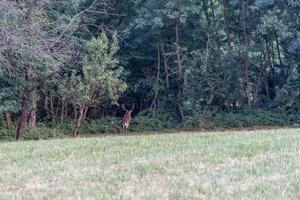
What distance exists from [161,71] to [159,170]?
1655 centimetres

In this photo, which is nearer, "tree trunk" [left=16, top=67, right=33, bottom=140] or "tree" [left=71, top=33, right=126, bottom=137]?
"tree" [left=71, top=33, right=126, bottom=137]

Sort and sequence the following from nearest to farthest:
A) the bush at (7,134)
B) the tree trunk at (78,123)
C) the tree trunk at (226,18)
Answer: the bush at (7,134) < the tree trunk at (78,123) < the tree trunk at (226,18)

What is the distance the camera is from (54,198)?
5.94 metres

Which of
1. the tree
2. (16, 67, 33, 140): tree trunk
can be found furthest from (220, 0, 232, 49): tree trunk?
(16, 67, 33, 140): tree trunk

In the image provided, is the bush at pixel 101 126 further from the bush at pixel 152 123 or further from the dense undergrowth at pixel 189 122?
the bush at pixel 152 123

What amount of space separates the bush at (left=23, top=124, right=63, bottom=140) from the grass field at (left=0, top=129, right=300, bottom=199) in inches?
335

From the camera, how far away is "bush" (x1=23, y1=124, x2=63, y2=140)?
19.3 metres

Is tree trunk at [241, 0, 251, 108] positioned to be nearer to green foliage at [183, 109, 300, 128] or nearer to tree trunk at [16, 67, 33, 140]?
green foliage at [183, 109, 300, 128]

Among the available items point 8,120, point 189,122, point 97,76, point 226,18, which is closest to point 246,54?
point 226,18

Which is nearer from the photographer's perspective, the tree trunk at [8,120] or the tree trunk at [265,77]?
the tree trunk at [8,120]

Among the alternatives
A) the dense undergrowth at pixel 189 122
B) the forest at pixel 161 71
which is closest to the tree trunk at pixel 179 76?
the forest at pixel 161 71

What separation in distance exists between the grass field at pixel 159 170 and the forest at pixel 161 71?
829 centimetres

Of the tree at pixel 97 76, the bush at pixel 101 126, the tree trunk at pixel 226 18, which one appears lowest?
the bush at pixel 101 126

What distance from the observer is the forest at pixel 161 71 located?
1894 cm
